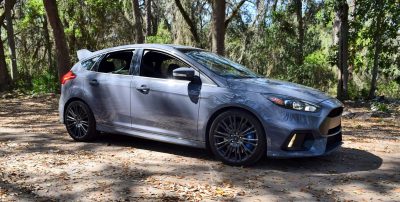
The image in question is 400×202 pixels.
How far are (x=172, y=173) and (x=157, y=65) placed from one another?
1858mm

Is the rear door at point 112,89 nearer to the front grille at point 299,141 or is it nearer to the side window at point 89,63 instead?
the side window at point 89,63

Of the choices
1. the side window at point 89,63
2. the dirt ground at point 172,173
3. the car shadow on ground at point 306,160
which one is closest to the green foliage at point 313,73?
the dirt ground at point 172,173

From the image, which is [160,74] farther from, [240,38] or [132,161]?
[240,38]

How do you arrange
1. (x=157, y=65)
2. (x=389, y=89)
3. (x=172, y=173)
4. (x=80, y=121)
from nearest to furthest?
(x=172, y=173) < (x=157, y=65) < (x=80, y=121) < (x=389, y=89)

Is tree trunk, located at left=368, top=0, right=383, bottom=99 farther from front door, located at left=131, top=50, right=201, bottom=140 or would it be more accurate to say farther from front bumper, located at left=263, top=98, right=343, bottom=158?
front door, located at left=131, top=50, right=201, bottom=140

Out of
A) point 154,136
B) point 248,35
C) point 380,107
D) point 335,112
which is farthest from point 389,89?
point 154,136

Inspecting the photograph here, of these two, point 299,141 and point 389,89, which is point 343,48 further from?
point 389,89

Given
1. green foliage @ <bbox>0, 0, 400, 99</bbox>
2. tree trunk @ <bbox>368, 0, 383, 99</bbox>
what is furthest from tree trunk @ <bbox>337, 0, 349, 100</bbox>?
green foliage @ <bbox>0, 0, 400, 99</bbox>

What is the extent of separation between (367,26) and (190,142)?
466 inches

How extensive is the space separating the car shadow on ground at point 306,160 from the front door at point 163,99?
52cm

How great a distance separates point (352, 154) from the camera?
6684 mm

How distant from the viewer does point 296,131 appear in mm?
5426

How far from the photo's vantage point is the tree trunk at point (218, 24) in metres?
12.1

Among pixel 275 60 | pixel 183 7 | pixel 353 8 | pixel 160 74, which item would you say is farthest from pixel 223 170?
pixel 275 60
